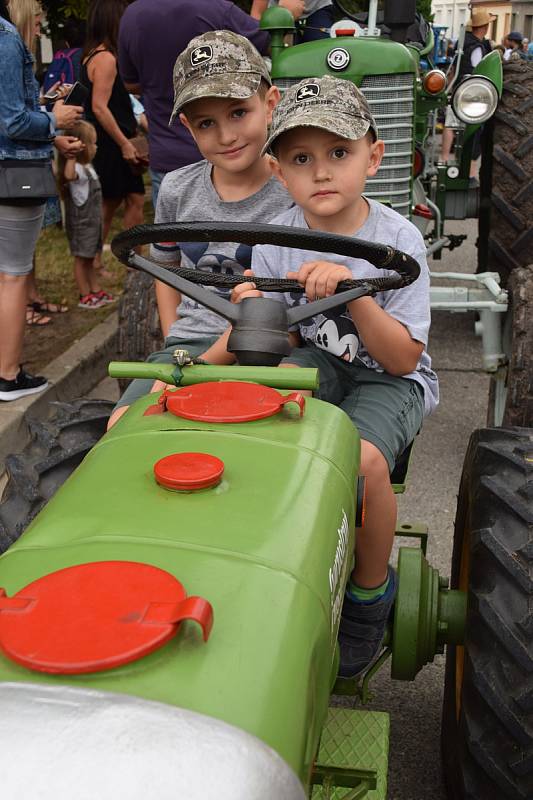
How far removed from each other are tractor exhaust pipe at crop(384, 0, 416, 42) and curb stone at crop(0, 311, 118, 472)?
196 cm

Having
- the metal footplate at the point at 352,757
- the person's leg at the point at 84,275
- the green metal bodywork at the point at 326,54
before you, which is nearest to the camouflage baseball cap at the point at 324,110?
the metal footplate at the point at 352,757

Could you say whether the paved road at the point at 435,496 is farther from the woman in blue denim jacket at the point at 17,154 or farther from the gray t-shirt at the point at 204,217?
the gray t-shirt at the point at 204,217

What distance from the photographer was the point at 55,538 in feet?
4.21

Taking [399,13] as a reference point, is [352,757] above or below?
below

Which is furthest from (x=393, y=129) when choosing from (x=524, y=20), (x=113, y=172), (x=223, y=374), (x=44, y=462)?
(x=524, y=20)

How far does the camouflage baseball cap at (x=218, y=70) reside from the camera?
2.44 meters

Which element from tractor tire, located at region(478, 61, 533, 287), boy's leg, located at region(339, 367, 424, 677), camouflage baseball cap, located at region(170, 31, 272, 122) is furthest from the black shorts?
boy's leg, located at region(339, 367, 424, 677)

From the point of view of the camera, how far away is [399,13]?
172 inches

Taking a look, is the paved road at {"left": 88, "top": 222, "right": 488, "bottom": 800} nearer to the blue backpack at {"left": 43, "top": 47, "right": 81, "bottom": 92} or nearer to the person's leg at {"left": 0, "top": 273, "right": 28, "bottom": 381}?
the person's leg at {"left": 0, "top": 273, "right": 28, "bottom": 381}

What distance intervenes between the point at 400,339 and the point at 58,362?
3281 mm

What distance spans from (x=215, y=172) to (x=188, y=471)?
1610 mm

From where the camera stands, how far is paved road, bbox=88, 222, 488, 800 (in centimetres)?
232

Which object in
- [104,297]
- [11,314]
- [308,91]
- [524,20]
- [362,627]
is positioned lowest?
[524,20]

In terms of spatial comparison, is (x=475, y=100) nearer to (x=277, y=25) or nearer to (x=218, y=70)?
(x=277, y=25)
